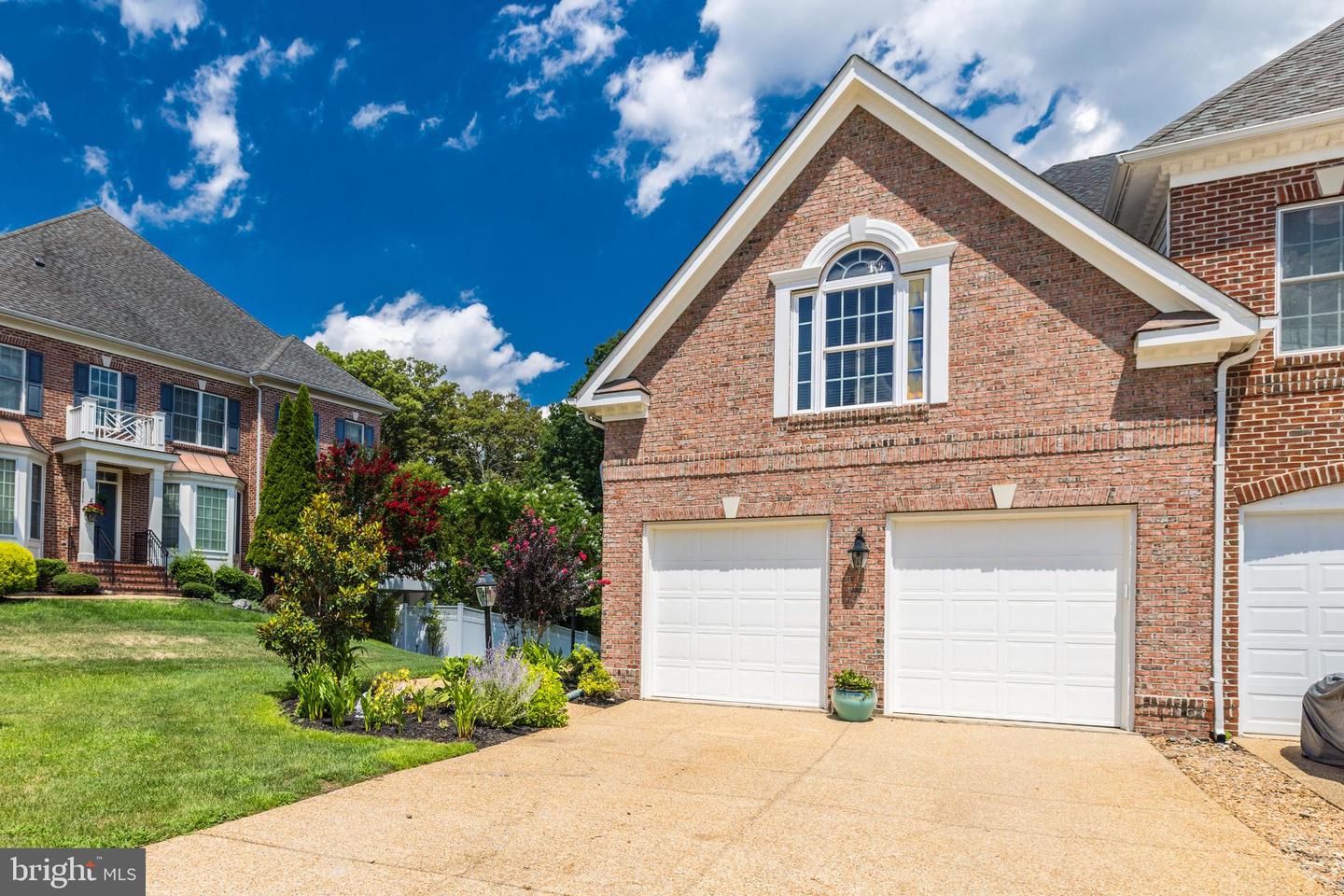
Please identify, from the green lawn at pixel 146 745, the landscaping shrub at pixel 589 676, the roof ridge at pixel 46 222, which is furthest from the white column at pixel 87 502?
the landscaping shrub at pixel 589 676

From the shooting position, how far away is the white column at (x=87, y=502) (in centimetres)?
2139

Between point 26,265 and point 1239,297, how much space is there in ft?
87.6

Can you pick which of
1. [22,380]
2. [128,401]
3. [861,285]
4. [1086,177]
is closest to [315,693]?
[861,285]

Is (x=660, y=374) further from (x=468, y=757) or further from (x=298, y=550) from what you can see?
(x=468, y=757)

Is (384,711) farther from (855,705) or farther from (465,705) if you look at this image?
(855,705)

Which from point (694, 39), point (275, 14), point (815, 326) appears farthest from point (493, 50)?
point (815, 326)

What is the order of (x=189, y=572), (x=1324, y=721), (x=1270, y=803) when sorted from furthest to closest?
(x=189, y=572) → (x=1324, y=721) → (x=1270, y=803)

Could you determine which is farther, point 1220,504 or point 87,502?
point 87,502

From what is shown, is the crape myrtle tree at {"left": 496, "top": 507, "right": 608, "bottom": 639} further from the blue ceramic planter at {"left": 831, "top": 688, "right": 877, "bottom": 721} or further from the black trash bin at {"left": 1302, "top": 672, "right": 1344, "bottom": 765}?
the black trash bin at {"left": 1302, "top": 672, "right": 1344, "bottom": 765}

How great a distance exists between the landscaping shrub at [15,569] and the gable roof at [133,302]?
6.15 metres

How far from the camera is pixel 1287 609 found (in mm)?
8914

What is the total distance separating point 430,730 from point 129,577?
1700 cm

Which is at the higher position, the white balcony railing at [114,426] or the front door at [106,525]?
the white balcony railing at [114,426]

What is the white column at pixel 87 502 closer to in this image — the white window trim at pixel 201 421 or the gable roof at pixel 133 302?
the white window trim at pixel 201 421
